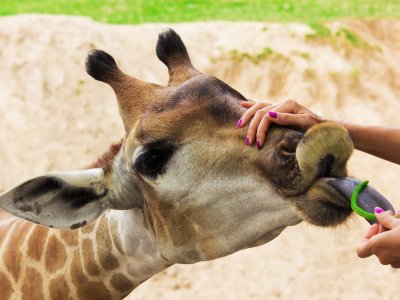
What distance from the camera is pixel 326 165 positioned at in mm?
3043

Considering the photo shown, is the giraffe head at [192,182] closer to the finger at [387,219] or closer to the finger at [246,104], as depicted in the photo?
the finger at [246,104]

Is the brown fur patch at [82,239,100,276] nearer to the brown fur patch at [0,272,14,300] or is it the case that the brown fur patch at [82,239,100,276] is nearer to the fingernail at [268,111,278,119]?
the brown fur patch at [0,272,14,300]

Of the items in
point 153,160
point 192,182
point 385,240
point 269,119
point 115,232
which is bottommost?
point 115,232

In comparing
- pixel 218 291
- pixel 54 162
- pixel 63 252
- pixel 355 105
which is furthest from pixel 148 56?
pixel 63 252

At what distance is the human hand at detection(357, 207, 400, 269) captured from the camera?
2.71 metres

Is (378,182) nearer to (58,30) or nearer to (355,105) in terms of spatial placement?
(355,105)

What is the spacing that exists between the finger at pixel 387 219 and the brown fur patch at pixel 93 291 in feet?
6.62

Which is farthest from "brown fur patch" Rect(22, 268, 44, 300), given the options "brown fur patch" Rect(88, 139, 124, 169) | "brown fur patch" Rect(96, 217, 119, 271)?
"brown fur patch" Rect(88, 139, 124, 169)

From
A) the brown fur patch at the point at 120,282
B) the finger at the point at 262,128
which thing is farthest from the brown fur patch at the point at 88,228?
the finger at the point at 262,128

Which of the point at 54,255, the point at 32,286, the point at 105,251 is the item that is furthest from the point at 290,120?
the point at 32,286

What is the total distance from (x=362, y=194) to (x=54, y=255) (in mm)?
2218

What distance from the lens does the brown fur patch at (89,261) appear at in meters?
4.02

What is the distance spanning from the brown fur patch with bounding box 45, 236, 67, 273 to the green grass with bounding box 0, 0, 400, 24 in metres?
10.9

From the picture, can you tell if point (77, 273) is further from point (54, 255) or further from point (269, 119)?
point (269, 119)
